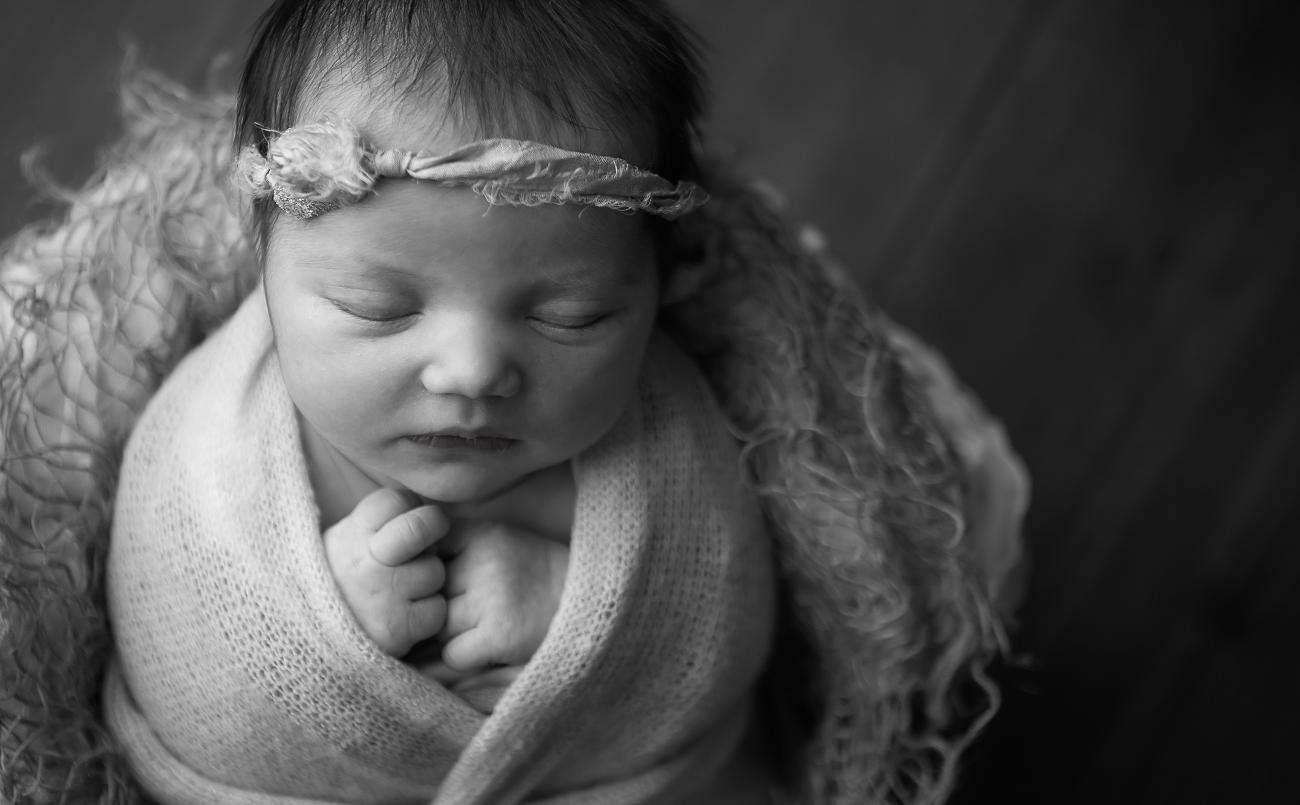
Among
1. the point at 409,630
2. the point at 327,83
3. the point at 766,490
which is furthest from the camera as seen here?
the point at 766,490

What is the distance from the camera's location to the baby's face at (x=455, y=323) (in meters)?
0.74

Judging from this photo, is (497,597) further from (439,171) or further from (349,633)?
(439,171)

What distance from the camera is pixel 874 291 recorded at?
154cm

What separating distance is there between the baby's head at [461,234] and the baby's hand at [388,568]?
53 mm

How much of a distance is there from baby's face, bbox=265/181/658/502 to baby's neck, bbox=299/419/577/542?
6 cm

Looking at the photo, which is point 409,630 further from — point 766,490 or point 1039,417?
point 1039,417

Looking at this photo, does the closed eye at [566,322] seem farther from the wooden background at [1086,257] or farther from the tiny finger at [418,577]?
the wooden background at [1086,257]

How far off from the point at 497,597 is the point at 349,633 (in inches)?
4.1

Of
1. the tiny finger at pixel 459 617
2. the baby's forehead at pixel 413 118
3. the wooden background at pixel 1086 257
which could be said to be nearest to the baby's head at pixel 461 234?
the baby's forehead at pixel 413 118

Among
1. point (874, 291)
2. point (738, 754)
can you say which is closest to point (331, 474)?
point (738, 754)

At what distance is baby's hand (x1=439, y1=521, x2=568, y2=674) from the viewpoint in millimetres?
882

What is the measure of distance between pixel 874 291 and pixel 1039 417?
0.24 metres


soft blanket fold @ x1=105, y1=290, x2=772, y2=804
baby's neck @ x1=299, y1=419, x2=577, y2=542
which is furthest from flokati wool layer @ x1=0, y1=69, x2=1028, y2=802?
baby's neck @ x1=299, y1=419, x2=577, y2=542

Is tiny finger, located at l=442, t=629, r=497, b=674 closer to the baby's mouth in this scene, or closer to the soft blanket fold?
the soft blanket fold
